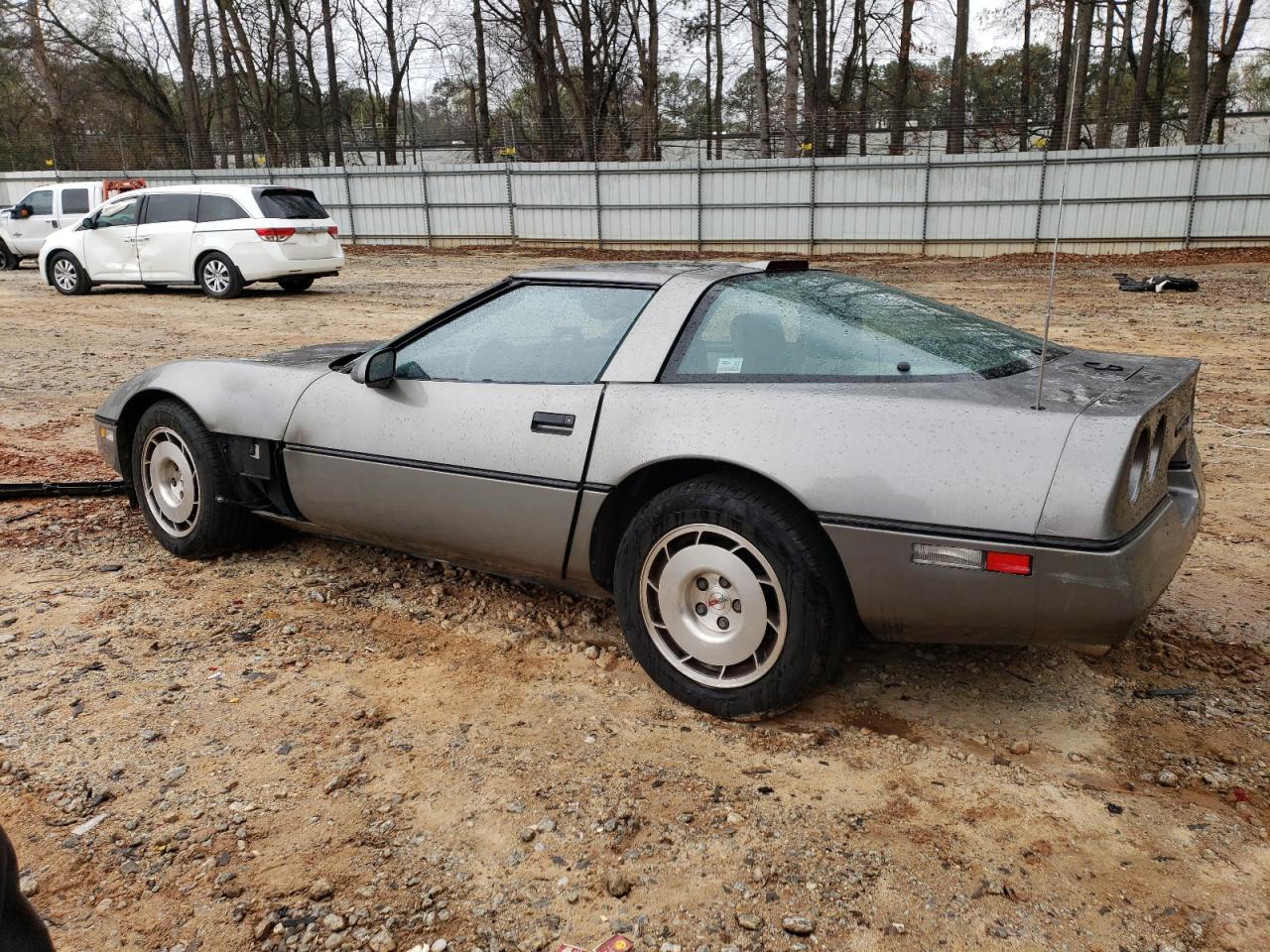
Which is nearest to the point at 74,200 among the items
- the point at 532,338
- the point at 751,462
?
the point at 532,338

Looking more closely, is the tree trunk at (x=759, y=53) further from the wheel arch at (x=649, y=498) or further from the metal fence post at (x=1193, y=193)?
the wheel arch at (x=649, y=498)

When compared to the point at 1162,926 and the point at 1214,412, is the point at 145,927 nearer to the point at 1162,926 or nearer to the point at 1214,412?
the point at 1162,926

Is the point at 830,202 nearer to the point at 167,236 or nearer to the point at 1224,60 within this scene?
the point at 1224,60

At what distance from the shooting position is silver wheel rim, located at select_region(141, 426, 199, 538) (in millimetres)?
4207

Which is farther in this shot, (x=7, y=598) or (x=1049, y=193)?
(x=1049, y=193)

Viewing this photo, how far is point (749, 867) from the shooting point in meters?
2.29

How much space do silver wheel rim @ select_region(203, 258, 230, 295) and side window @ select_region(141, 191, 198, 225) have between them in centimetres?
69

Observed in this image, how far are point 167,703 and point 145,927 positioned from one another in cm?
108

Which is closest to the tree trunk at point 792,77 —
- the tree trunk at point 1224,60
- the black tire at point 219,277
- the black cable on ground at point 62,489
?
the tree trunk at point 1224,60

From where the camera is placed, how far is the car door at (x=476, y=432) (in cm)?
321

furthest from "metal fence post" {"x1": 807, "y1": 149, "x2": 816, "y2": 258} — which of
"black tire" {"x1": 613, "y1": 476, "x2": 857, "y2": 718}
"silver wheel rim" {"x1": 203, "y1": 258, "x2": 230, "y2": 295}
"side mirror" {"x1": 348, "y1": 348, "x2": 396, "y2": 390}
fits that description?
"black tire" {"x1": 613, "y1": 476, "x2": 857, "y2": 718}

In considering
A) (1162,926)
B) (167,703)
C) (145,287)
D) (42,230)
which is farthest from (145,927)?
(42,230)

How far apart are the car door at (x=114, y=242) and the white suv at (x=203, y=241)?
0.02 meters

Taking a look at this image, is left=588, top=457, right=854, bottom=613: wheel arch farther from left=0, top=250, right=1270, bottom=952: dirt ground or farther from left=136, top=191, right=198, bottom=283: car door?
left=136, top=191, right=198, bottom=283: car door
